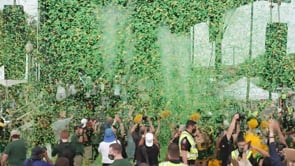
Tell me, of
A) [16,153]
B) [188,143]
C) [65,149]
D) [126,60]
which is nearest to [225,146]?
[188,143]

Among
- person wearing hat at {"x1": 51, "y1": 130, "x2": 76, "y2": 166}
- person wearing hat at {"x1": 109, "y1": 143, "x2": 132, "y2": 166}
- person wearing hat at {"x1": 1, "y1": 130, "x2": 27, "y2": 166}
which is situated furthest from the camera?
person wearing hat at {"x1": 1, "y1": 130, "x2": 27, "y2": 166}

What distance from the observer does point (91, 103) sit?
18.1 metres

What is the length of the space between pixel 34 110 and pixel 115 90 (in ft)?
6.99


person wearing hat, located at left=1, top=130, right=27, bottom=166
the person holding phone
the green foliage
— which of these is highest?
the green foliage

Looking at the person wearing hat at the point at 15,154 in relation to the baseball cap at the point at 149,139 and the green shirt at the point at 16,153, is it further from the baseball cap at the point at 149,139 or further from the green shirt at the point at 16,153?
the baseball cap at the point at 149,139

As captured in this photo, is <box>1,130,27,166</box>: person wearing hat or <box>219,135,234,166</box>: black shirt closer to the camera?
<box>1,130,27,166</box>: person wearing hat

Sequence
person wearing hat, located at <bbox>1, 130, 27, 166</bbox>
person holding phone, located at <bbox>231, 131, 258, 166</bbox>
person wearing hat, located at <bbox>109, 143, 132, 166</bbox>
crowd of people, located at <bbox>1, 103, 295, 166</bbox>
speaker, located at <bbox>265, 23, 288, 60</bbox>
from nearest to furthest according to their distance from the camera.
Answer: person wearing hat, located at <bbox>109, 143, 132, 166</bbox>, crowd of people, located at <bbox>1, 103, 295, 166</bbox>, person holding phone, located at <bbox>231, 131, 258, 166</bbox>, person wearing hat, located at <bbox>1, 130, 27, 166</bbox>, speaker, located at <bbox>265, 23, 288, 60</bbox>

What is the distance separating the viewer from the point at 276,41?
19.9 m

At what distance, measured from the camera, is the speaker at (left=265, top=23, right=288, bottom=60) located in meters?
19.7

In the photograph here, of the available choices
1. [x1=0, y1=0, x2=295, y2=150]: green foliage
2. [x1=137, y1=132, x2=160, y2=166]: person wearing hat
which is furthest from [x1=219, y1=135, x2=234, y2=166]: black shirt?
[x1=0, y1=0, x2=295, y2=150]: green foliage

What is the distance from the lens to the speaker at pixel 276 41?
774 inches

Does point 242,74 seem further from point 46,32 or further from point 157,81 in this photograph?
point 46,32

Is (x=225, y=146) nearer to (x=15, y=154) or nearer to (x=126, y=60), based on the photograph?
(x=15, y=154)

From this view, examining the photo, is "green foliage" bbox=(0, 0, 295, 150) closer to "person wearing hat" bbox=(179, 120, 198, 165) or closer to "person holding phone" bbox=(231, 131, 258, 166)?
"person wearing hat" bbox=(179, 120, 198, 165)
